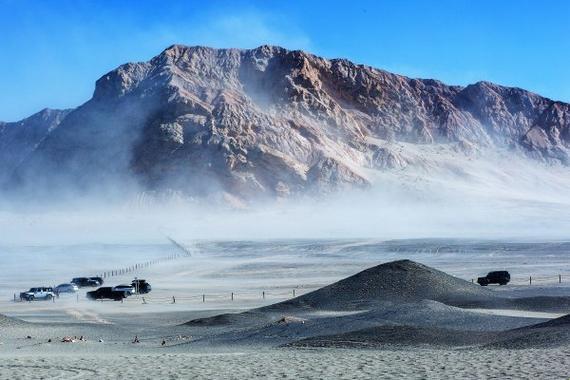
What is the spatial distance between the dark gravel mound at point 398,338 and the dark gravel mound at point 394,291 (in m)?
8.95

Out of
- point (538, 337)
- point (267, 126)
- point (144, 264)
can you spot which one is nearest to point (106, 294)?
point (144, 264)

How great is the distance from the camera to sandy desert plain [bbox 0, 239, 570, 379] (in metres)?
14.1

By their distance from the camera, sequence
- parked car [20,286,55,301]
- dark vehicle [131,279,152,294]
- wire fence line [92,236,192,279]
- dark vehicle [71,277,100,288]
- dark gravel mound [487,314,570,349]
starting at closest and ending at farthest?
dark gravel mound [487,314,570,349] → parked car [20,286,55,301] → dark vehicle [131,279,152,294] → dark vehicle [71,277,100,288] → wire fence line [92,236,192,279]

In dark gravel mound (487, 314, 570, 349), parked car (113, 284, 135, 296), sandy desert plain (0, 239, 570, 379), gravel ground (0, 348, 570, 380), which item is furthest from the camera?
parked car (113, 284, 135, 296)

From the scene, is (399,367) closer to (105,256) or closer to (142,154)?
(105,256)

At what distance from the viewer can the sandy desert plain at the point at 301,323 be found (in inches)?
555

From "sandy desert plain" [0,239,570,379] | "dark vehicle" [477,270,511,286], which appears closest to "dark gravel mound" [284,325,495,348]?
"sandy desert plain" [0,239,570,379]

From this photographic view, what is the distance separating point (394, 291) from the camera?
31.3 m

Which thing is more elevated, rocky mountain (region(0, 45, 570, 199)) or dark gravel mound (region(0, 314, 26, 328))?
rocky mountain (region(0, 45, 570, 199))

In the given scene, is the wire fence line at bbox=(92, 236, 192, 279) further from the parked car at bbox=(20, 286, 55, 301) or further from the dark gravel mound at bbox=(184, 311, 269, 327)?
the dark gravel mound at bbox=(184, 311, 269, 327)

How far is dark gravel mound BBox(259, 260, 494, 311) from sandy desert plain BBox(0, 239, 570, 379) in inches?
2.8

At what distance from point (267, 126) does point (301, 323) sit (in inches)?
5028

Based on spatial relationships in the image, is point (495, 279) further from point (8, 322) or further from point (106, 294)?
point (8, 322)

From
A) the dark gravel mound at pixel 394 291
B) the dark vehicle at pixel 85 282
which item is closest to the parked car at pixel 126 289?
the dark vehicle at pixel 85 282
